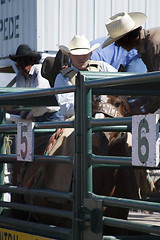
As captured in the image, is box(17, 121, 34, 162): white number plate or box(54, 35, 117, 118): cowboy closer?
box(17, 121, 34, 162): white number plate

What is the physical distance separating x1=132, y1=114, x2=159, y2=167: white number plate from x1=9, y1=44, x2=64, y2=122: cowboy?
2510 millimetres

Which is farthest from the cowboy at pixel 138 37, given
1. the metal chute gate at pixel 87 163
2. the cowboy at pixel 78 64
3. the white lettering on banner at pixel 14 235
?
the white lettering on banner at pixel 14 235

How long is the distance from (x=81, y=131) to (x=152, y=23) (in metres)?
9.21

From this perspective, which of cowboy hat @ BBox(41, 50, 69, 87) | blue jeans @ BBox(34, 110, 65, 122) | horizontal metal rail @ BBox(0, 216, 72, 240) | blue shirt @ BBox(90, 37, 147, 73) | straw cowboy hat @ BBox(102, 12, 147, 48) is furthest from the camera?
cowboy hat @ BBox(41, 50, 69, 87)

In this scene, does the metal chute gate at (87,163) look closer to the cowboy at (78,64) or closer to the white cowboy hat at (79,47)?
the cowboy at (78,64)

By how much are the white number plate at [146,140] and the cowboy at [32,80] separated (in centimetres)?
251

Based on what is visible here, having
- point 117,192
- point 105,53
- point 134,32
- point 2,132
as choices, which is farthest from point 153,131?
point 105,53

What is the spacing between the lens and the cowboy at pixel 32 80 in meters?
5.89

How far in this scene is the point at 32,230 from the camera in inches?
160

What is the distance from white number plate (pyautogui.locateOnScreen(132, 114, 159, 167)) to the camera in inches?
124

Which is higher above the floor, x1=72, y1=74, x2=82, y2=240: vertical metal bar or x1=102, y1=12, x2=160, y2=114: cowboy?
x1=102, y1=12, x2=160, y2=114: cowboy

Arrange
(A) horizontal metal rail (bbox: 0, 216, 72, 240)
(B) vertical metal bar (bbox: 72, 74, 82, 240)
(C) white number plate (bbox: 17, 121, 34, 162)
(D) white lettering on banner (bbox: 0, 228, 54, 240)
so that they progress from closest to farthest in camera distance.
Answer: (B) vertical metal bar (bbox: 72, 74, 82, 240)
(A) horizontal metal rail (bbox: 0, 216, 72, 240)
(D) white lettering on banner (bbox: 0, 228, 54, 240)
(C) white number plate (bbox: 17, 121, 34, 162)

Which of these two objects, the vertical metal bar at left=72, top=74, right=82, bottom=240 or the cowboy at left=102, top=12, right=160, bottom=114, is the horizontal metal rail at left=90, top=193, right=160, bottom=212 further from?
the cowboy at left=102, top=12, right=160, bottom=114

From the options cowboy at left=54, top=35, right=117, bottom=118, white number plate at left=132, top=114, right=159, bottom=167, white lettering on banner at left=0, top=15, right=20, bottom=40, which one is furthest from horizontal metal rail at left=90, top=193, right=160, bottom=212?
white lettering on banner at left=0, top=15, right=20, bottom=40
